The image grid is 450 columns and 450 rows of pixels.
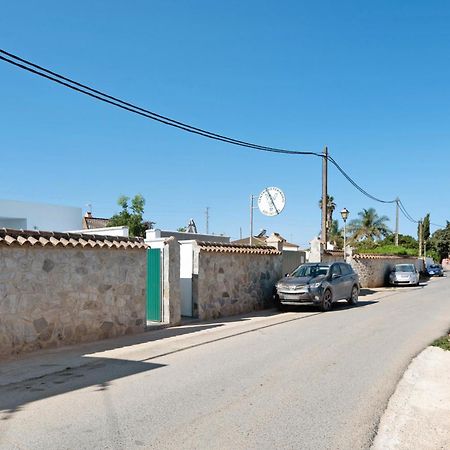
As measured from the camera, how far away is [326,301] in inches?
652

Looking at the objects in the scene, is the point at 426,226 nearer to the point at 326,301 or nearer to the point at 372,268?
the point at 372,268

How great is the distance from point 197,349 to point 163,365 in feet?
5.07

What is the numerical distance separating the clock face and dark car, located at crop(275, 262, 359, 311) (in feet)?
10.3

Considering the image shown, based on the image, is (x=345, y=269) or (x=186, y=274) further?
(x=345, y=269)

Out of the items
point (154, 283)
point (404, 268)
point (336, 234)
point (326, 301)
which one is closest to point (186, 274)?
point (154, 283)

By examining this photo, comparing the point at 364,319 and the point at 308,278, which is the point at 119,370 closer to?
the point at 364,319

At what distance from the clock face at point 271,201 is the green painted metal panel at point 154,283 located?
308 inches

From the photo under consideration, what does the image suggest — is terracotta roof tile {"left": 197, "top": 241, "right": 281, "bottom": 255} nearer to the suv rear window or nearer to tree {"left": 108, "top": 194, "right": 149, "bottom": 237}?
the suv rear window

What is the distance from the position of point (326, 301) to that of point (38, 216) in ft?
96.3

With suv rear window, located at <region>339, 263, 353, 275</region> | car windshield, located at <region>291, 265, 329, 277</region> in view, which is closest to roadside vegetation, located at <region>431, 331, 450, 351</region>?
car windshield, located at <region>291, 265, 329, 277</region>

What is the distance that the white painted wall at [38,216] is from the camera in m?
36.7

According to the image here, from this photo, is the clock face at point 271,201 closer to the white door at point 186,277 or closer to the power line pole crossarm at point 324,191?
the power line pole crossarm at point 324,191

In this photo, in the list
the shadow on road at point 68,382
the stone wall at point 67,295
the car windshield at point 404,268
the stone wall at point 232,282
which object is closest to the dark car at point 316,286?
the stone wall at point 232,282

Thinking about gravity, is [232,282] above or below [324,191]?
below
